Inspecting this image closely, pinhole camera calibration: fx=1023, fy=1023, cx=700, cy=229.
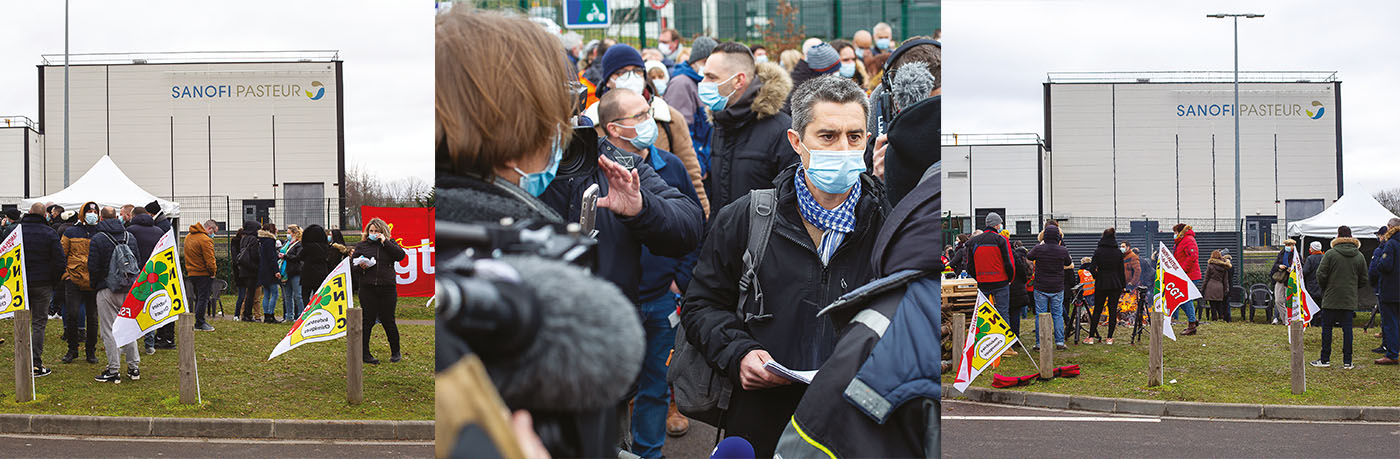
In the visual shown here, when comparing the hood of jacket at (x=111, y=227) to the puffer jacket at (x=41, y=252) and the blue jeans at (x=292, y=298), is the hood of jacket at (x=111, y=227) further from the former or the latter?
the blue jeans at (x=292, y=298)

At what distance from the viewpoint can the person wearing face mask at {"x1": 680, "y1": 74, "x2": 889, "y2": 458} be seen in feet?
6.08

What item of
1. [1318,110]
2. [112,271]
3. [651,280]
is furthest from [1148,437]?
[1318,110]

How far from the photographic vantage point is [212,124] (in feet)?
95.2

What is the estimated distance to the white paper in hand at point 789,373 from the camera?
1.91 m

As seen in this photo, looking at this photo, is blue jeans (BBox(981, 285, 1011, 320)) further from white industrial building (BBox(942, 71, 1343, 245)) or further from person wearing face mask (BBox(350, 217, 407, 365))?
white industrial building (BBox(942, 71, 1343, 245))

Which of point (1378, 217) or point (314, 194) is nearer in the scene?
point (1378, 217)

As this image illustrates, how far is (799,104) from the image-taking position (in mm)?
1872

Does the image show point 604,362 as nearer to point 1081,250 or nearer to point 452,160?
point 452,160

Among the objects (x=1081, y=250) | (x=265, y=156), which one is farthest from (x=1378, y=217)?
(x=265, y=156)

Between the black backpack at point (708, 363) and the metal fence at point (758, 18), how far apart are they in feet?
1.00

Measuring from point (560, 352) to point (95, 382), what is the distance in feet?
33.2

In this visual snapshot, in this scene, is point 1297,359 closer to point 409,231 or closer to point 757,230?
point 409,231

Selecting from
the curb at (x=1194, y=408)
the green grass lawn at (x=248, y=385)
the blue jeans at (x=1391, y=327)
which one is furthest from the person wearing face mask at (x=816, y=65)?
the blue jeans at (x=1391, y=327)

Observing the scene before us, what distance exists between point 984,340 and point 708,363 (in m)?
6.35
